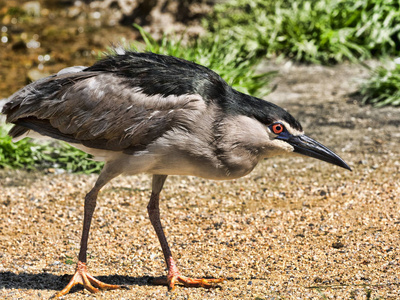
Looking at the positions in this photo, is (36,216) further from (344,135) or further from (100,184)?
(344,135)

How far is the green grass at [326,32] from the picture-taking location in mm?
9070

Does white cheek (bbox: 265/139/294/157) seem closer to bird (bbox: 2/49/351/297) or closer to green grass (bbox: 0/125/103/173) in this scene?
bird (bbox: 2/49/351/297)

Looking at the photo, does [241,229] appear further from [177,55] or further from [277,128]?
[177,55]

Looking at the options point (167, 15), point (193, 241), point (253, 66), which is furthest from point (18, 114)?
point (167, 15)

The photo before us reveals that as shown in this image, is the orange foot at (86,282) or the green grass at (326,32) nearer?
the orange foot at (86,282)

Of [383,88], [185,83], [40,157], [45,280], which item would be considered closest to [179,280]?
[45,280]

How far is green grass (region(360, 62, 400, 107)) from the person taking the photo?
7887mm

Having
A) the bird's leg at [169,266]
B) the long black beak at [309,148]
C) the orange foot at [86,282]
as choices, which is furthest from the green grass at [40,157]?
the long black beak at [309,148]

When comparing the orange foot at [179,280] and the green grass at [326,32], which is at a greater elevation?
the green grass at [326,32]

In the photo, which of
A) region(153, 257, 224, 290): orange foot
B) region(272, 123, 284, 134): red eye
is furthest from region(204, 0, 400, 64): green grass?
region(153, 257, 224, 290): orange foot

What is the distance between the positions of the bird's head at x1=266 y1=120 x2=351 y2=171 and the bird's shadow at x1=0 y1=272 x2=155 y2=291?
4.58 feet

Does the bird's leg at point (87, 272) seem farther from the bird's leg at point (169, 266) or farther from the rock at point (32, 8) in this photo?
the rock at point (32, 8)

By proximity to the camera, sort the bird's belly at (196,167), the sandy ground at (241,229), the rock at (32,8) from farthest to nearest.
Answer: the rock at (32,8) → the sandy ground at (241,229) → the bird's belly at (196,167)

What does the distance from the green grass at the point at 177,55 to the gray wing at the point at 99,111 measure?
182cm
